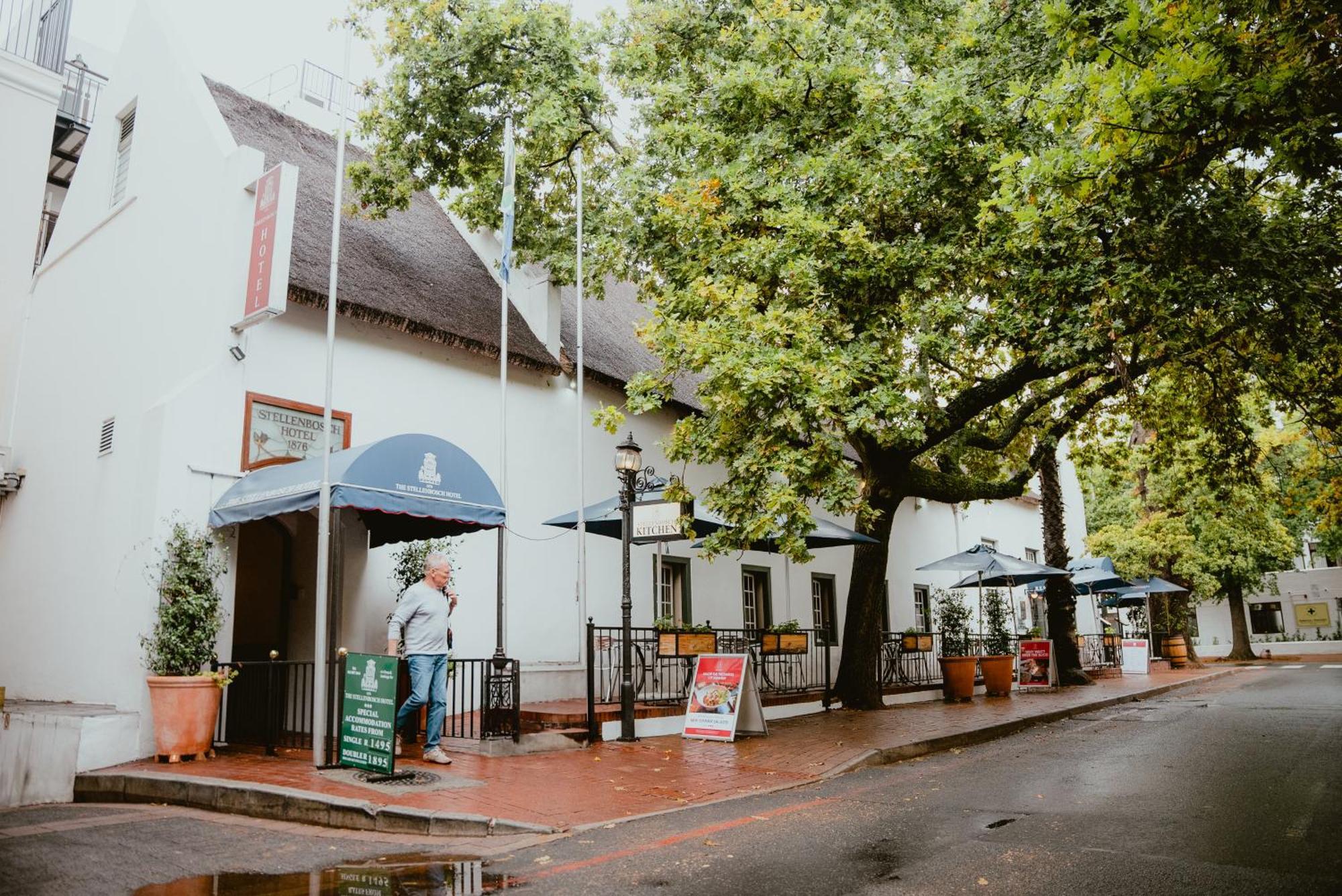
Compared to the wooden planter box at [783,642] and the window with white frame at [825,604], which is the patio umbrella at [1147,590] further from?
the wooden planter box at [783,642]

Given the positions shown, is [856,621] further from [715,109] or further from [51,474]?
[51,474]

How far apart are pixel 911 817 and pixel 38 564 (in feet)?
39.1

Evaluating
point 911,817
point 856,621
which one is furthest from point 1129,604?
point 911,817

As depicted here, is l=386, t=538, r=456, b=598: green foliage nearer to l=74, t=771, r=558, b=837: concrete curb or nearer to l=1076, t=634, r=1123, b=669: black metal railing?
l=74, t=771, r=558, b=837: concrete curb

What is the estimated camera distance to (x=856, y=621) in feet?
52.0

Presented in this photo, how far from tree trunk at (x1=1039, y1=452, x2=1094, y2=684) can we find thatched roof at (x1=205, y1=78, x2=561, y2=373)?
43.5 feet

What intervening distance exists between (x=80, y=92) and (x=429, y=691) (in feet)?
57.2

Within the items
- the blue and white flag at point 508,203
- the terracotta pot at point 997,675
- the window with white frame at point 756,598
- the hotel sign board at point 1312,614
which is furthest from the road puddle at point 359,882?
the hotel sign board at point 1312,614

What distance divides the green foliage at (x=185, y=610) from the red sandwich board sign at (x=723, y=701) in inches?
218

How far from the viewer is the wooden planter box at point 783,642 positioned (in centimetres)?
1466

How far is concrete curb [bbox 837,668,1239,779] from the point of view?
9.97m

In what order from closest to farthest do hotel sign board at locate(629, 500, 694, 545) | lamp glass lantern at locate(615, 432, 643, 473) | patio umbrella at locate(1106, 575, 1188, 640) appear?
hotel sign board at locate(629, 500, 694, 545) < lamp glass lantern at locate(615, 432, 643, 473) < patio umbrella at locate(1106, 575, 1188, 640)

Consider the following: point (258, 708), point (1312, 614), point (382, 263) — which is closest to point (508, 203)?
point (382, 263)

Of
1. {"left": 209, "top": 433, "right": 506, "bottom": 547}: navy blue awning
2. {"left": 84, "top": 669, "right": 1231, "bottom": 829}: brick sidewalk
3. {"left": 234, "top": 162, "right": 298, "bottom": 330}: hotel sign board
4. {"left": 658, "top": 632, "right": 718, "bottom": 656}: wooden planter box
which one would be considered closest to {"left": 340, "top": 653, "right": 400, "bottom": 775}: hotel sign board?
{"left": 84, "top": 669, "right": 1231, "bottom": 829}: brick sidewalk
